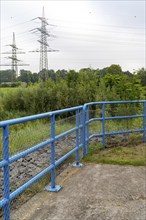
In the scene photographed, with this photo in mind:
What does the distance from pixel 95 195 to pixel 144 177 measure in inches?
50.2

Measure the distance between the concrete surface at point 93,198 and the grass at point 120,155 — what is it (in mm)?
507

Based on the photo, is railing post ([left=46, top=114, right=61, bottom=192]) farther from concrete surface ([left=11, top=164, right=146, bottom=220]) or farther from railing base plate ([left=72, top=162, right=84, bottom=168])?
railing base plate ([left=72, top=162, right=84, bottom=168])

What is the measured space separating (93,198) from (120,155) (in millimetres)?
2609

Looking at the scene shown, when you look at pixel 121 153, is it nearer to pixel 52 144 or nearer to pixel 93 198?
pixel 93 198

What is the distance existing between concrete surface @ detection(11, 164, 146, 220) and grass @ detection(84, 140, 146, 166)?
1.66 ft

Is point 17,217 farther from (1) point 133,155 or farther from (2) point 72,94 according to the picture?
(2) point 72,94

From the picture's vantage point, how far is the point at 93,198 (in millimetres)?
4352

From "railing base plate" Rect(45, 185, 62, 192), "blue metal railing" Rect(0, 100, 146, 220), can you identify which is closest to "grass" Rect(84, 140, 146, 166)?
"blue metal railing" Rect(0, 100, 146, 220)

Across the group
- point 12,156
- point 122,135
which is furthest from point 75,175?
point 122,135

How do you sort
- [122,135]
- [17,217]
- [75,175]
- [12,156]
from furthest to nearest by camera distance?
[122,135] < [75,175] < [17,217] < [12,156]

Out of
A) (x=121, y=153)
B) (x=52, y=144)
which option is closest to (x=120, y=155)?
(x=121, y=153)

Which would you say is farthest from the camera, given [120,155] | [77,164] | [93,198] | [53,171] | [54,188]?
[120,155]

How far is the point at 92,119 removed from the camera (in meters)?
6.73

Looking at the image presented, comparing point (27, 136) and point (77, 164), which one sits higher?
point (27, 136)
